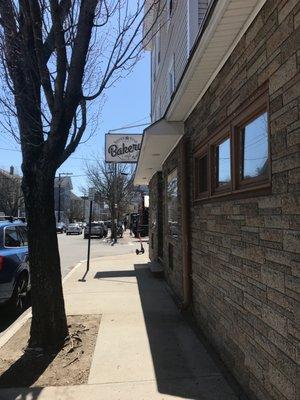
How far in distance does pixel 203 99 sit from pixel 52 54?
231 cm

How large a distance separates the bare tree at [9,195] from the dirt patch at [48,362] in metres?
63.2

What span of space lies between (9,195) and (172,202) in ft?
205

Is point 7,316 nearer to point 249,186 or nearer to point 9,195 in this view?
point 249,186

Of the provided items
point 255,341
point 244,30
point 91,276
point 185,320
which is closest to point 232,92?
point 244,30

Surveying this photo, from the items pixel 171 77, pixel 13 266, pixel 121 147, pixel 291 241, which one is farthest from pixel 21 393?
pixel 121 147

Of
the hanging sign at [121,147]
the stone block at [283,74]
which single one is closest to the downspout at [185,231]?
the stone block at [283,74]

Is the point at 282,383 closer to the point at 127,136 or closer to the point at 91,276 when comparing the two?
the point at 91,276

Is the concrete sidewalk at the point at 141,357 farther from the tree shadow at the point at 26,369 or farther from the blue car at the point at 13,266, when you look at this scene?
the blue car at the point at 13,266

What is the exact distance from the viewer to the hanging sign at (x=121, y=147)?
66.7 feet

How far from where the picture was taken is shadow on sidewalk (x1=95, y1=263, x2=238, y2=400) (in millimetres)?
4617

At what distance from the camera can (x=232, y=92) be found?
16.1 ft

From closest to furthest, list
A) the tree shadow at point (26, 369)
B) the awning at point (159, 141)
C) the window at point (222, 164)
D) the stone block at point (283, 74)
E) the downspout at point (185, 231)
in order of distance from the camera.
→ the stone block at point (283, 74), the tree shadow at point (26, 369), the window at point (222, 164), the downspout at point (185, 231), the awning at point (159, 141)

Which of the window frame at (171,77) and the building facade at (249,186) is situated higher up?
the window frame at (171,77)

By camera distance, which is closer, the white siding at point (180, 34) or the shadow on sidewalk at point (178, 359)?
the shadow on sidewalk at point (178, 359)
